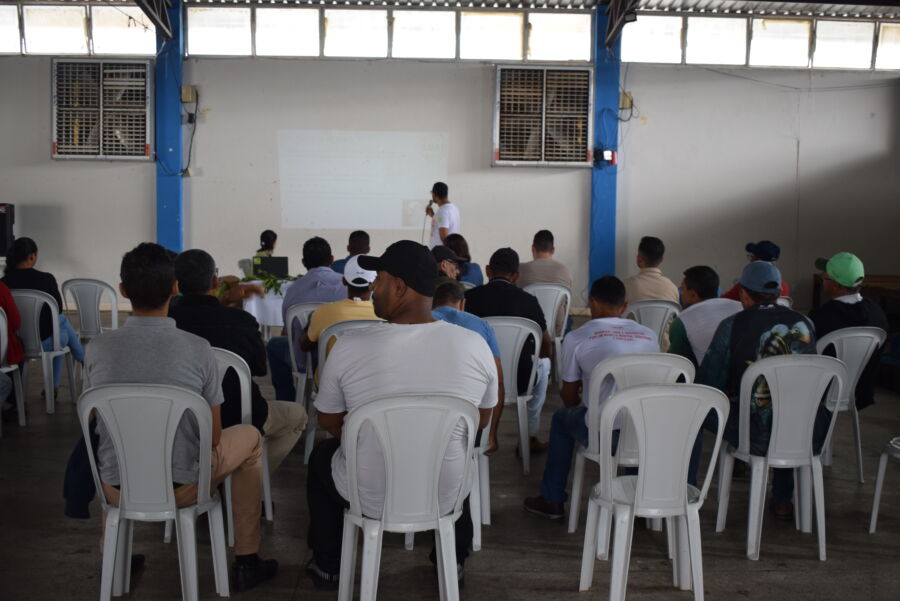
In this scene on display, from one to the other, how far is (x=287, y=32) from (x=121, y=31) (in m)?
1.93

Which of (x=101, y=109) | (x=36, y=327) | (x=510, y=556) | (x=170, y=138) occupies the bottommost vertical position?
(x=510, y=556)

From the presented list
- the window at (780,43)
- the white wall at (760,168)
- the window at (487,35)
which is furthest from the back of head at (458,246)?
the window at (780,43)

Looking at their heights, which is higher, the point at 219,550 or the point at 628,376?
the point at 628,376

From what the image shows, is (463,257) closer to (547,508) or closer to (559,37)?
(547,508)

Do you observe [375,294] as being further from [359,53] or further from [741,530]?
[359,53]

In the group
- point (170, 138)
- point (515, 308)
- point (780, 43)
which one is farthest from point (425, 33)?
point (515, 308)

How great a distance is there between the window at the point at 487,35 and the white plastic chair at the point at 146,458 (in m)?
7.91

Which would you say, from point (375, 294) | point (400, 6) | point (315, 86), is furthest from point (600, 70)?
point (375, 294)

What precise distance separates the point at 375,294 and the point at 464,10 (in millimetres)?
7868

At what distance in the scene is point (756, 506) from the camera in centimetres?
313

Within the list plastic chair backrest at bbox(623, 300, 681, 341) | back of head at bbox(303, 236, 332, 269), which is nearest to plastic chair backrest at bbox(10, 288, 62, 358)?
back of head at bbox(303, 236, 332, 269)

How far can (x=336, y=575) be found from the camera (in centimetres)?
285

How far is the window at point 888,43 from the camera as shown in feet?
32.6

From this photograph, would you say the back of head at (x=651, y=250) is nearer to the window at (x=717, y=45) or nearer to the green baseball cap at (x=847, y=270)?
the green baseball cap at (x=847, y=270)
